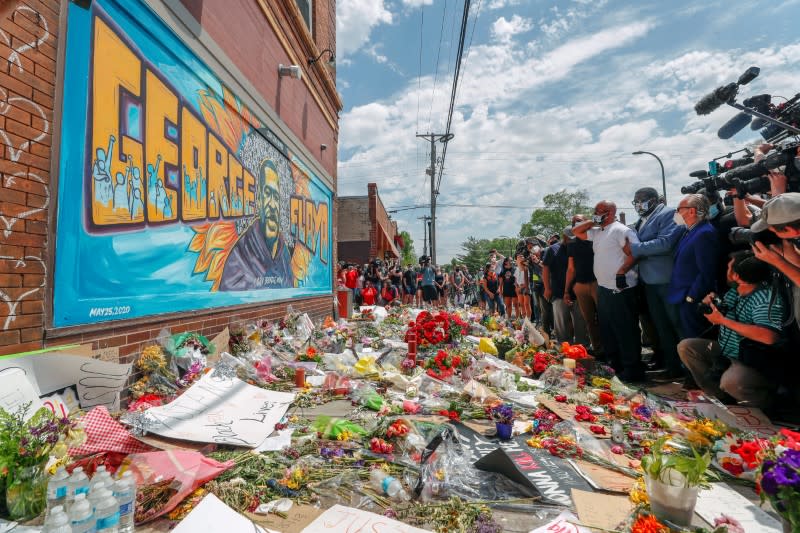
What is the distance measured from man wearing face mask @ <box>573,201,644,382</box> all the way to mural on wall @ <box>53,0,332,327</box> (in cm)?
510

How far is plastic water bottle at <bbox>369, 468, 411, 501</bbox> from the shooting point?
2.42 metres

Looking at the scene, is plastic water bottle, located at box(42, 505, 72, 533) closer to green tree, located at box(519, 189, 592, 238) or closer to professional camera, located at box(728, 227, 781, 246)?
professional camera, located at box(728, 227, 781, 246)

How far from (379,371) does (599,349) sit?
11.9 feet

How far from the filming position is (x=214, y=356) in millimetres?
4949

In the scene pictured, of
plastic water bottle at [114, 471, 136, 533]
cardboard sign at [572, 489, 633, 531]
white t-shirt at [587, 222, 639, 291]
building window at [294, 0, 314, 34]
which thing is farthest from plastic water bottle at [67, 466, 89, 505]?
building window at [294, 0, 314, 34]

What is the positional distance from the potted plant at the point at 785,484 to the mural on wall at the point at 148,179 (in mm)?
4175

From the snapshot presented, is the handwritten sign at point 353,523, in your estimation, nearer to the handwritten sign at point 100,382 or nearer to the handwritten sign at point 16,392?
the handwritten sign at point 16,392

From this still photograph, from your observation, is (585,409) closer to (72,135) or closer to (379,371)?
(379,371)

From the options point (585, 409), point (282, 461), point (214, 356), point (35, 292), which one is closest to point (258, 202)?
point (214, 356)

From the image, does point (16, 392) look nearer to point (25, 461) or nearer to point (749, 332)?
point (25, 461)

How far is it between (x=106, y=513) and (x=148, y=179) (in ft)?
10.4

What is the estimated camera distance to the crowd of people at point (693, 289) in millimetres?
3410

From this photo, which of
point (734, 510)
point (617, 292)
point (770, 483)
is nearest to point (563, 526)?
point (770, 483)

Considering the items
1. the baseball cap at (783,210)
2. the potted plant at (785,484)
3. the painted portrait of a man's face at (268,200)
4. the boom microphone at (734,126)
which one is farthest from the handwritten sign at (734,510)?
the painted portrait of a man's face at (268,200)
